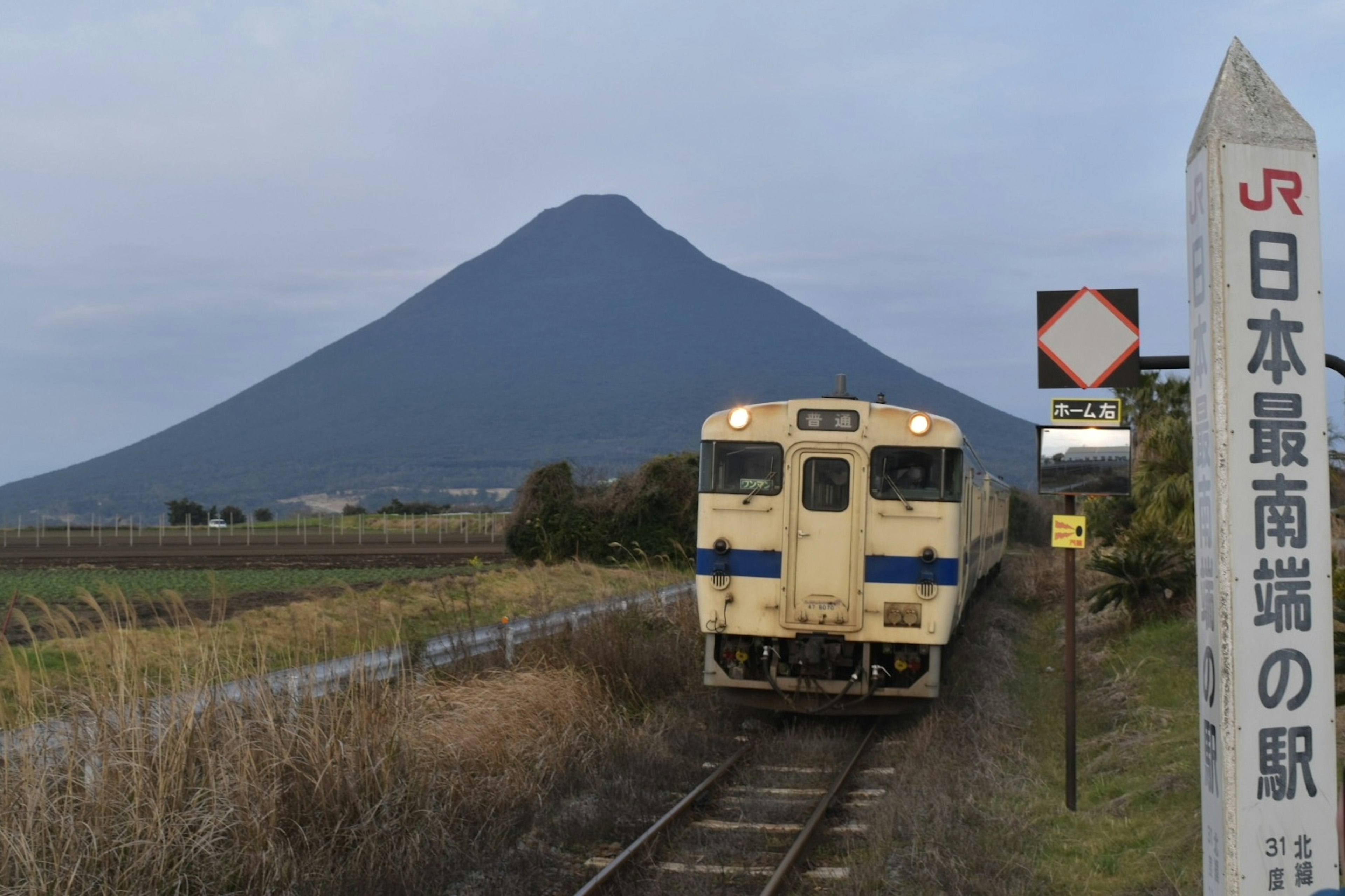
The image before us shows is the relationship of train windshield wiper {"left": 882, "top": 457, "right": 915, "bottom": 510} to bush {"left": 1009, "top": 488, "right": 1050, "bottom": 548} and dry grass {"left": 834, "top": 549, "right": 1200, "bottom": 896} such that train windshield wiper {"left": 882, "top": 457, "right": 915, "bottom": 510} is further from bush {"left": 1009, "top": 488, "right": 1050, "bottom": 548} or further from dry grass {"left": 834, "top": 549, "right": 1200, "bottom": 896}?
bush {"left": 1009, "top": 488, "right": 1050, "bottom": 548}

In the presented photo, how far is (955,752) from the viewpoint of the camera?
10.3 meters

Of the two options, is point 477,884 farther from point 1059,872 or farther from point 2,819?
point 1059,872

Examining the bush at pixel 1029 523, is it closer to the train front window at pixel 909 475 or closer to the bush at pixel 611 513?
the bush at pixel 611 513

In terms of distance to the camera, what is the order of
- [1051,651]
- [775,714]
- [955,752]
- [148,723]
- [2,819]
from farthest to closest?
1. [1051,651]
2. [775,714]
3. [955,752]
4. [148,723]
5. [2,819]

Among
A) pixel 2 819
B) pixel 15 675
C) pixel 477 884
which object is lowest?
pixel 477 884

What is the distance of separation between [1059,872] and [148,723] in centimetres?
505

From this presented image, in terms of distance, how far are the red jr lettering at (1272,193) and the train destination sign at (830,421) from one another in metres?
6.78

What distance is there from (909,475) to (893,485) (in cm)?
17

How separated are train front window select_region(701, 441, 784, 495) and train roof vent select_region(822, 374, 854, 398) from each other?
0.82 m

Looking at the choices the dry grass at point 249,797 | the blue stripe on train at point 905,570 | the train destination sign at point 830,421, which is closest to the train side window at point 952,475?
the blue stripe on train at point 905,570

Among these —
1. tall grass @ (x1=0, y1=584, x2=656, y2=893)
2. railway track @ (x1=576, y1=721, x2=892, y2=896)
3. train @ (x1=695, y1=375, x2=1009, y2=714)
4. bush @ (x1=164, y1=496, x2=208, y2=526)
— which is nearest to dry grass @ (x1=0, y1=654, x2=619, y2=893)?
tall grass @ (x1=0, y1=584, x2=656, y2=893)

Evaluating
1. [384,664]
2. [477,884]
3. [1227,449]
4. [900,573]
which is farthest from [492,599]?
[1227,449]

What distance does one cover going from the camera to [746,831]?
27.0 ft

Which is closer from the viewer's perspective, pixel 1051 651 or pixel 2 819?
pixel 2 819
